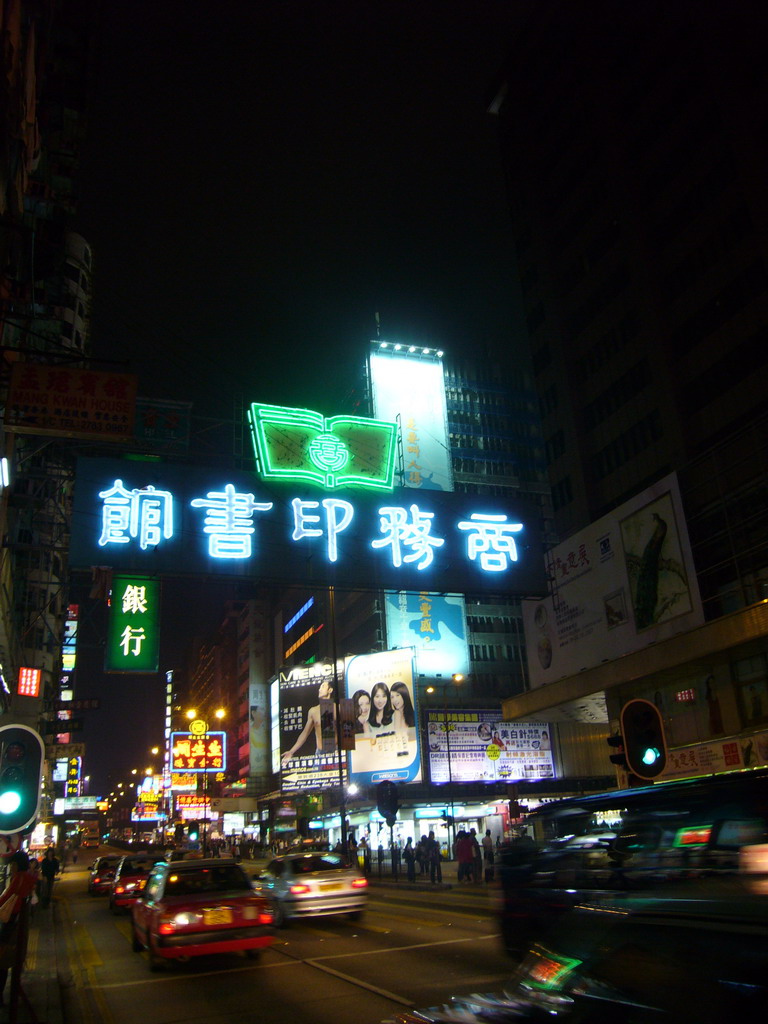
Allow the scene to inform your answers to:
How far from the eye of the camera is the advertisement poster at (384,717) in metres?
41.6

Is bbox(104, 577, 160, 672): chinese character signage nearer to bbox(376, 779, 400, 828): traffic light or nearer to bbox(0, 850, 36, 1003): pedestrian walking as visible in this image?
bbox(0, 850, 36, 1003): pedestrian walking

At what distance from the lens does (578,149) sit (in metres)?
58.3

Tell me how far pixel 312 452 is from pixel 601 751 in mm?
41406

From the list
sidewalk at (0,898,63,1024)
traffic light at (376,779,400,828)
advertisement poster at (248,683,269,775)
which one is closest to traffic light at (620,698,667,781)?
sidewalk at (0,898,63,1024)

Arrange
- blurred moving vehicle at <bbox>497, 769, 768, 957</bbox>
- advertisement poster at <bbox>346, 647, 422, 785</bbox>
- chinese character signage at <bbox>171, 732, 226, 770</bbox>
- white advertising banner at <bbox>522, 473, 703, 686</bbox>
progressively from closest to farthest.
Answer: blurred moving vehicle at <bbox>497, 769, 768, 957</bbox> < white advertising banner at <bbox>522, 473, 703, 686</bbox> < advertisement poster at <bbox>346, 647, 422, 785</bbox> < chinese character signage at <bbox>171, 732, 226, 770</bbox>

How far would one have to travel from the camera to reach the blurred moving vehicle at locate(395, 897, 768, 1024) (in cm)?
293

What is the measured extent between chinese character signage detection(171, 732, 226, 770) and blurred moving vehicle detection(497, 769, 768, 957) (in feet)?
167

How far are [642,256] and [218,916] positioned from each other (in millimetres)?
49562

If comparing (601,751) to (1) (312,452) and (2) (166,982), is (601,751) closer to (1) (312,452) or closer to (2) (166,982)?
(1) (312,452)

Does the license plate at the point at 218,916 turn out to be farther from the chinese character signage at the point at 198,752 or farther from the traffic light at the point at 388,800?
the chinese character signage at the point at 198,752

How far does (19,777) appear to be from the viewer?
6.30 metres

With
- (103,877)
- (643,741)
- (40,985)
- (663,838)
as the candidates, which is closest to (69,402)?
(40,985)

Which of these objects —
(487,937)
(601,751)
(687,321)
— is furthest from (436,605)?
(487,937)

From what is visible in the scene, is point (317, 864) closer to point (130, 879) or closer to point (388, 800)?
point (130, 879)
